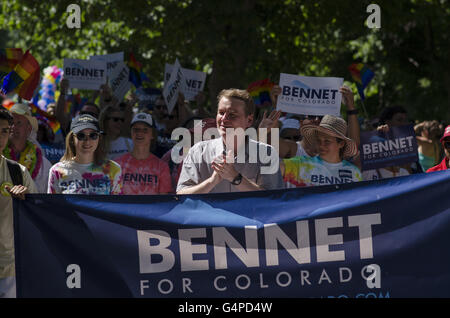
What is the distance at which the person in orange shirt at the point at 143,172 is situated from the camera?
658cm

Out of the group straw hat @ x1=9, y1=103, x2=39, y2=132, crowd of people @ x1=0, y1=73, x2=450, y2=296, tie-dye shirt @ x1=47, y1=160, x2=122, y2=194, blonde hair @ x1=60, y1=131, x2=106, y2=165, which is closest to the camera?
crowd of people @ x1=0, y1=73, x2=450, y2=296

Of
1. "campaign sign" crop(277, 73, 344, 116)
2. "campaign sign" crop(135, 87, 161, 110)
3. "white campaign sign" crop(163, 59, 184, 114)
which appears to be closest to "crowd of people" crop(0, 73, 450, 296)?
"campaign sign" crop(277, 73, 344, 116)

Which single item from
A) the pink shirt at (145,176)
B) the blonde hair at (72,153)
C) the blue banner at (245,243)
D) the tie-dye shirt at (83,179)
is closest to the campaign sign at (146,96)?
the pink shirt at (145,176)

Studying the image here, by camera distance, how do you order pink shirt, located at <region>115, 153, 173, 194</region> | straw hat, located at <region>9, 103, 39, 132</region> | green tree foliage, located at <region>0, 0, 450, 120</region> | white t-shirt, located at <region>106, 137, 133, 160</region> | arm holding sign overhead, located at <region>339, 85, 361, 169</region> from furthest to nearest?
green tree foliage, located at <region>0, 0, 450, 120</region>, white t-shirt, located at <region>106, 137, 133, 160</region>, straw hat, located at <region>9, 103, 39, 132</region>, arm holding sign overhead, located at <region>339, 85, 361, 169</region>, pink shirt, located at <region>115, 153, 173, 194</region>

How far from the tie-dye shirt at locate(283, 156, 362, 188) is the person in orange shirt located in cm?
120

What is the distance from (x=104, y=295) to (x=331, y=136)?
2331 millimetres

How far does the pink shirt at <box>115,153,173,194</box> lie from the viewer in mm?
6574

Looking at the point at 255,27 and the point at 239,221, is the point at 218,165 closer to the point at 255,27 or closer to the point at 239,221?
the point at 239,221

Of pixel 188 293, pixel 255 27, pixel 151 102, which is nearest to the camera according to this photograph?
pixel 188 293

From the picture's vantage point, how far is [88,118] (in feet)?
20.2

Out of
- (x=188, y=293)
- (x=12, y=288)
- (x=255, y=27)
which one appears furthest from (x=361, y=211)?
(x=255, y=27)

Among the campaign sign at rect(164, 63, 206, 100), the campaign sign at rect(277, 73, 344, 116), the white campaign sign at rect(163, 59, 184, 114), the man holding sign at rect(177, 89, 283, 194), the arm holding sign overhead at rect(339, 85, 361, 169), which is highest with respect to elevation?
the campaign sign at rect(164, 63, 206, 100)

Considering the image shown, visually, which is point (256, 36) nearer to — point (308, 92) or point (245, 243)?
point (308, 92)

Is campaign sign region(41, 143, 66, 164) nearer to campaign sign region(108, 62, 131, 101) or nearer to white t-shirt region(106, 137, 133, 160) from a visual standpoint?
white t-shirt region(106, 137, 133, 160)
